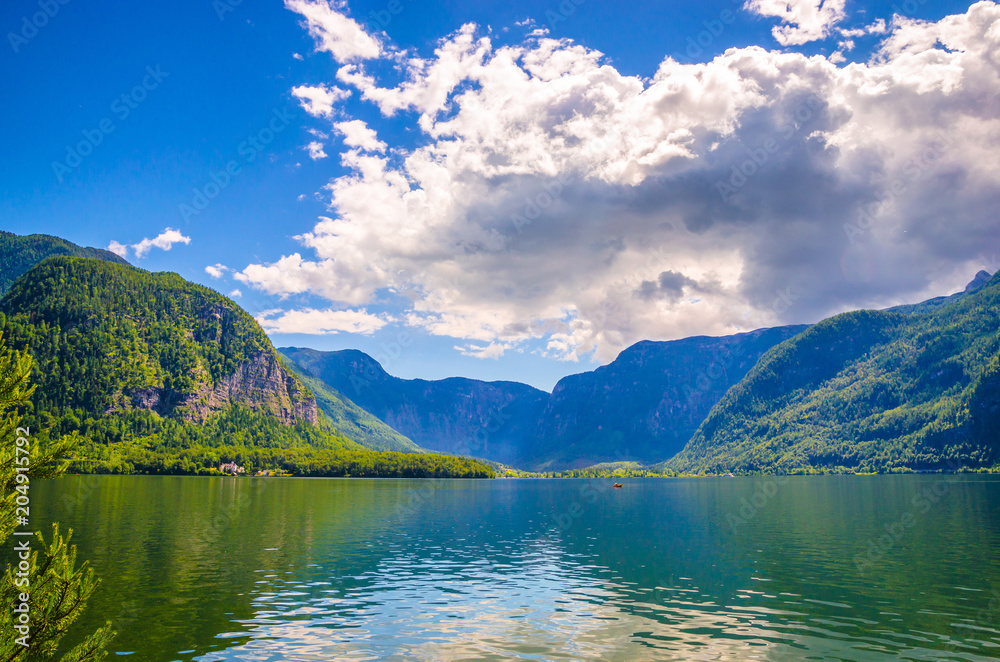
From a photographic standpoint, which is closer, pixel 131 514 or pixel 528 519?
pixel 131 514

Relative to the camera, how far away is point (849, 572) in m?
49.2

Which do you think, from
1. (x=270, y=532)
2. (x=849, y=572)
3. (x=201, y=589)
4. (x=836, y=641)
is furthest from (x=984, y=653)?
(x=270, y=532)

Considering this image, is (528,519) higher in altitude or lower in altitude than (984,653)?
lower

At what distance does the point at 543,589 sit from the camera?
148 feet

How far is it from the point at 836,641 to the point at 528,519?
7666 cm

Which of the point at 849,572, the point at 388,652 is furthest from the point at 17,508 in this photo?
the point at 849,572

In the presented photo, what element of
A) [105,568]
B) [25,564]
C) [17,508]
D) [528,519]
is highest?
[17,508]

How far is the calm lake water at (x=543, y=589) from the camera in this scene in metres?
30.4

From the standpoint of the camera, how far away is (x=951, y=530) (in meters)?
74.6

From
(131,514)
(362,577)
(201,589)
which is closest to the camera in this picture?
(201,589)

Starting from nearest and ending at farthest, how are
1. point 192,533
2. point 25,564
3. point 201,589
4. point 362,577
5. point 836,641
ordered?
point 25,564 < point 836,641 < point 201,589 < point 362,577 < point 192,533

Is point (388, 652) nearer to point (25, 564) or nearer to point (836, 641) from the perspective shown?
point (25, 564)

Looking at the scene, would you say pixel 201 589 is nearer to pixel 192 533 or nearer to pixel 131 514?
pixel 192 533

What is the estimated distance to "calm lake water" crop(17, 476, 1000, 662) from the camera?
30438 mm
